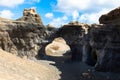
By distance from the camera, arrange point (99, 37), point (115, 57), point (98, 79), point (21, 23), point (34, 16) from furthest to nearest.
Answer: point (34, 16)
point (21, 23)
point (99, 37)
point (115, 57)
point (98, 79)

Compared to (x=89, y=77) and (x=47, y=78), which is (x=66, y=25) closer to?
(x=89, y=77)

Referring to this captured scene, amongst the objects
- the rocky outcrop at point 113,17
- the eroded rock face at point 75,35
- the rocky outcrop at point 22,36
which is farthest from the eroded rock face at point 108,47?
the eroded rock face at point 75,35

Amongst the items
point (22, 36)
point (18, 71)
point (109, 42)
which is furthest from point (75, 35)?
point (18, 71)

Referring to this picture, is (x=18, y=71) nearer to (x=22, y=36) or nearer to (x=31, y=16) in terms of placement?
(x=22, y=36)

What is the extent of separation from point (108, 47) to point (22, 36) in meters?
23.2

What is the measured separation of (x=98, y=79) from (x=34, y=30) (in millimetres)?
27619

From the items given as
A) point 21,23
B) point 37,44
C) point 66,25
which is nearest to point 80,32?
point 66,25

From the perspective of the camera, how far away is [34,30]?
220ft

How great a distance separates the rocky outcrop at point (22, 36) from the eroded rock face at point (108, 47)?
17.2m

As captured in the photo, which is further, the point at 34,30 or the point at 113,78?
the point at 34,30

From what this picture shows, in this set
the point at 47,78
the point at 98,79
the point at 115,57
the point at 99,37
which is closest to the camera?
the point at 47,78

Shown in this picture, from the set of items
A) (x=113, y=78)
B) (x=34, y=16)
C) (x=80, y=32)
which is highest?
(x=34, y=16)

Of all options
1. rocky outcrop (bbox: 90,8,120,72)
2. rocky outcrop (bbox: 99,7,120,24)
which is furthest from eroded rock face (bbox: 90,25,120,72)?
rocky outcrop (bbox: 99,7,120,24)

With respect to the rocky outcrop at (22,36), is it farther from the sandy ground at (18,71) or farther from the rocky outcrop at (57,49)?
the rocky outcrop at (57,49)
